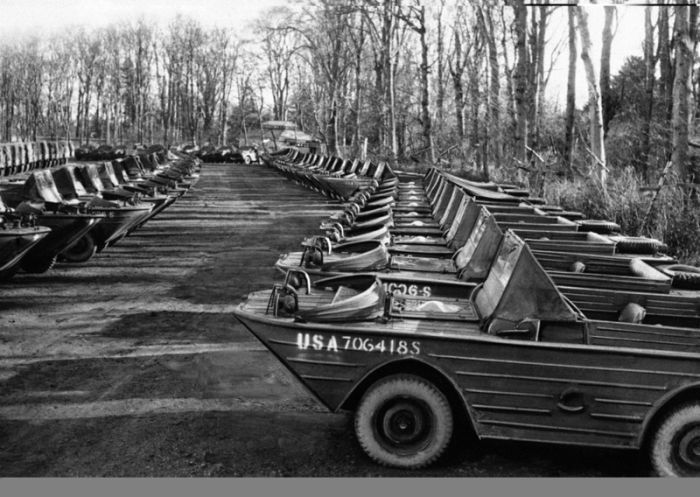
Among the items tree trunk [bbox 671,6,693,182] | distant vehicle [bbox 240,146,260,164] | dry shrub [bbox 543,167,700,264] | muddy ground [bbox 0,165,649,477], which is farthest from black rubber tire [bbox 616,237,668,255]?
distant vehicle [bbox 240,146,260,164]

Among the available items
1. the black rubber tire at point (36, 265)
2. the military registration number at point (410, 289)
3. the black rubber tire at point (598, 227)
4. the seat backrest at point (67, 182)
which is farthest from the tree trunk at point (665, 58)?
the military registration number at point (410, 289)

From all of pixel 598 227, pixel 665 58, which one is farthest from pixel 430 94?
pixel 598 227

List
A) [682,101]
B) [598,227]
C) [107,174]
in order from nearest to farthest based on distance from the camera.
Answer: [598,227], [682,101], [107,174]

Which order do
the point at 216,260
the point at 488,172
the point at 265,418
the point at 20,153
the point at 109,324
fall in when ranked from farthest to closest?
the point at 20,153 → the point at 488,172 → the point at 216,260 → the point at 109,324 → the point at 265,418

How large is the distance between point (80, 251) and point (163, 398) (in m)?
7.07

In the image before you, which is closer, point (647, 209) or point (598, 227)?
point (598, 227)

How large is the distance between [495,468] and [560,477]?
371 millimetres

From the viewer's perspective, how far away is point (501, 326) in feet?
15.7

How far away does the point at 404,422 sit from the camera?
4660mm

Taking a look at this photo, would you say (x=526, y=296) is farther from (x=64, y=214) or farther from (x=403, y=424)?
(x=64, y=214)

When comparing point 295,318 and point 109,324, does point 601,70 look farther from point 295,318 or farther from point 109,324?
point 295,318

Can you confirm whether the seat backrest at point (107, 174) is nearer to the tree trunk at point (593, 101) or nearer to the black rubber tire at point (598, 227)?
the tree trunk at point (593, 101)

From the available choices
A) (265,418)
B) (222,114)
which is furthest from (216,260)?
(222,114)

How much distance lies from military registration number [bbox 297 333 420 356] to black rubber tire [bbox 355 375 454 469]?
18cm
